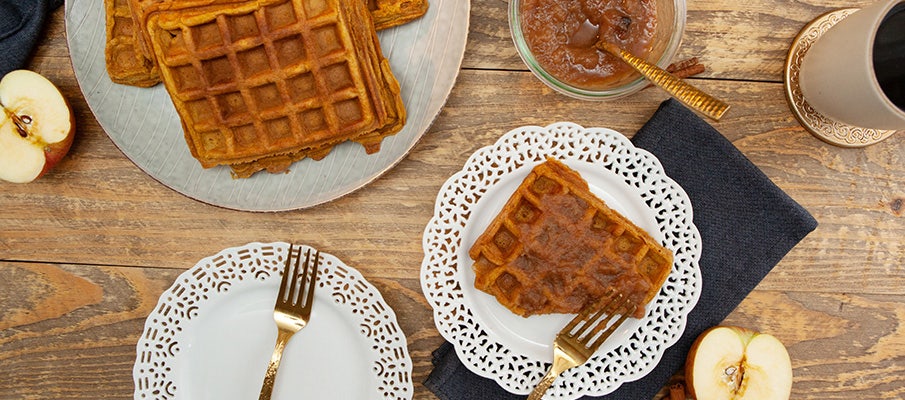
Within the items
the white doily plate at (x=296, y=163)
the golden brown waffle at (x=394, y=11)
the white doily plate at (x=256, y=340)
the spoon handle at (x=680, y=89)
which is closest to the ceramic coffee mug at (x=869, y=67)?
the spoon handle at (x=680, y=89)

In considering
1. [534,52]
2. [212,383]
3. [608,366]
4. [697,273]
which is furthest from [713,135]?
[212,383]

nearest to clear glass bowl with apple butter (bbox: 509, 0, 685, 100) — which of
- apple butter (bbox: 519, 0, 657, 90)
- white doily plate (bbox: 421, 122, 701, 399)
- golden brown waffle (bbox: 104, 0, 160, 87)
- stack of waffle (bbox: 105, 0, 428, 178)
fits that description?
apple butter (bbox: 519, 0, 657, 90)

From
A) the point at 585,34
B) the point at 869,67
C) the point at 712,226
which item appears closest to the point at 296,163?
the point at 585,34

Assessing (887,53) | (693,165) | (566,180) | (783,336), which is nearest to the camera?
(887,53)

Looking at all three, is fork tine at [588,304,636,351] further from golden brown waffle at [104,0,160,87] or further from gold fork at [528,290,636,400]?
golden brown waffle at [104,0,160,87]

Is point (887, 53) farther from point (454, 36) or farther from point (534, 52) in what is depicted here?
point (454, 36)

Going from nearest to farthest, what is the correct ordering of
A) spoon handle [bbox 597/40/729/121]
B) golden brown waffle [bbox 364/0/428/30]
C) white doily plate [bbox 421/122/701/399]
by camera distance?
spoon handle [bbox 597/40/729/121]
golden brown waffle [bbox 364/0/428/30]
white doily plate [bbox 421/122/701/399]
